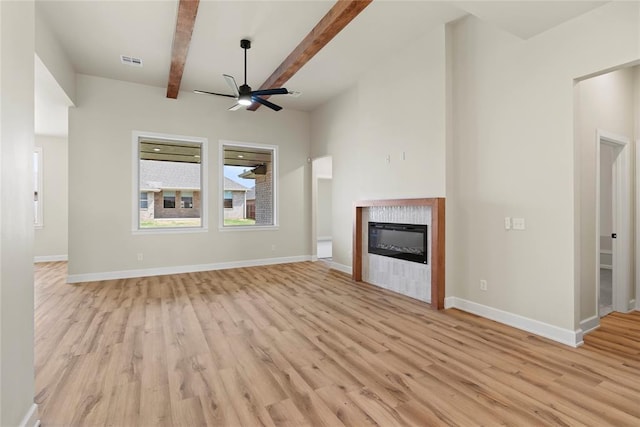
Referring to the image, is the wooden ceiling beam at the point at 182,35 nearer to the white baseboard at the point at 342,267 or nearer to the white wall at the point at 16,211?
the white wall at the point at 16,211

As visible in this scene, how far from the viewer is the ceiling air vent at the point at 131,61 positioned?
475cm

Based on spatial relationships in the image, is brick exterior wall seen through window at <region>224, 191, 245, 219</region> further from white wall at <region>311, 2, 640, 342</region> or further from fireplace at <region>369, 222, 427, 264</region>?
white wall at <region>311, 2, 640, 342</region>

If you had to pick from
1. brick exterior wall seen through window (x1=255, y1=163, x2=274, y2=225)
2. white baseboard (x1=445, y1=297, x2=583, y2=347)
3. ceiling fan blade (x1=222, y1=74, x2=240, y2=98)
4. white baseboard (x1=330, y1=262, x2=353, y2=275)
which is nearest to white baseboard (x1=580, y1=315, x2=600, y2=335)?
white baseboard (x1=445, y1=297, x2=583, y2=347)

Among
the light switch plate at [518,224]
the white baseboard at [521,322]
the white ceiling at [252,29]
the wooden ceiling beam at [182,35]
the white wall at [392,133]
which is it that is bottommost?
the white baseboard at [521,322]

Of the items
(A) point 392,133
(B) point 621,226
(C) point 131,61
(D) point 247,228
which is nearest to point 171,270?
(D) point 247,228

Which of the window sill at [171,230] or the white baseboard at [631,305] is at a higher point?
the window sill at [171,230]

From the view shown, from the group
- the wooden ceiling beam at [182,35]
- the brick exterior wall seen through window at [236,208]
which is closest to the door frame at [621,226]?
the wooden ceiling beam at [182,35]

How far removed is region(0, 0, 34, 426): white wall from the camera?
4.72 ft

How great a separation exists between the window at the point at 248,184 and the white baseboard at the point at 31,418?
16.0 feet

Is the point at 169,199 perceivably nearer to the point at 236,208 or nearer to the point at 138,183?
the point at 138,183

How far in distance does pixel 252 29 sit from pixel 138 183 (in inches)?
142

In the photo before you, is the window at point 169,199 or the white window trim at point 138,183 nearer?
the white window trim at point 138,183

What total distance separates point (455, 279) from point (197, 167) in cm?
519

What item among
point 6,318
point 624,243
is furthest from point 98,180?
point 624,243
